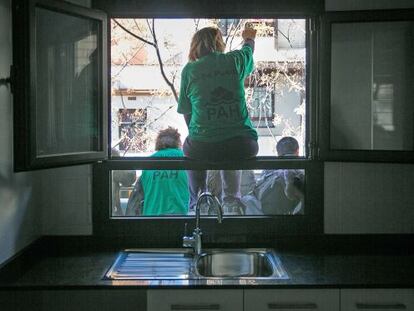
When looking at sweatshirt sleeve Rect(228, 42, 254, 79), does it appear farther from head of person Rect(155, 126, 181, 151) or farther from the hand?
head of person Rect(155, 126, 181, 151)

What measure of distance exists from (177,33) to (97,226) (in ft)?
3.51

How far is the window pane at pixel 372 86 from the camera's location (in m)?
2.82

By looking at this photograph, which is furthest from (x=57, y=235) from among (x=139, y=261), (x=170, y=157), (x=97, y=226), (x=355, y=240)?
(x=355, y=240)

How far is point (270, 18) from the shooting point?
9.81 ft

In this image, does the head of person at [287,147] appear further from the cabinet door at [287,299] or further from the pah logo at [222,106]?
the cabinet door at [287,299]

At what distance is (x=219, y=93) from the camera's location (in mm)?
3031

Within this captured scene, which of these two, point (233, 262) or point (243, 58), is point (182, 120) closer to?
point (243, 58)

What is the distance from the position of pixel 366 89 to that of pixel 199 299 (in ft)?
4.28

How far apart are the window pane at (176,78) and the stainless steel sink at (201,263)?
528 mm

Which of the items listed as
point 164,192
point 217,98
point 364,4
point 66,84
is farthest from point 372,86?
point 66,84

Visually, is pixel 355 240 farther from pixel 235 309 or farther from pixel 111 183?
pixel 111 183

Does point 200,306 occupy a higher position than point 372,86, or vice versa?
point 372,86

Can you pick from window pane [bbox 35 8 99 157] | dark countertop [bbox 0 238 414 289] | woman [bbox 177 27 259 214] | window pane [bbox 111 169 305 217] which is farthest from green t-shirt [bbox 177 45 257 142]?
dark countertop [bbox 0 238 414 289]

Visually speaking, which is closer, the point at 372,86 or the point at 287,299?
the point at 287,299
